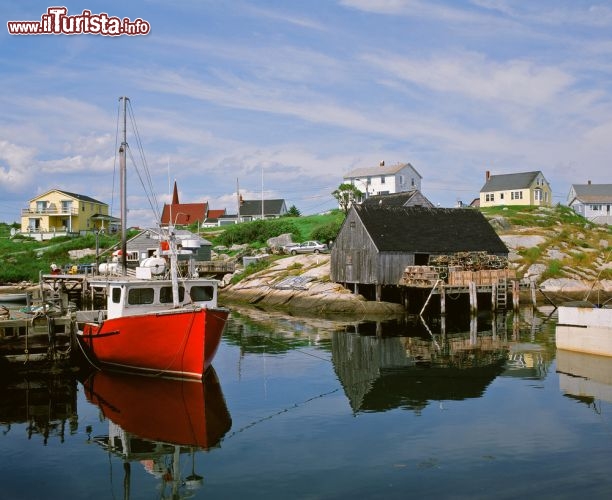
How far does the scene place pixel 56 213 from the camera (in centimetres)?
9194

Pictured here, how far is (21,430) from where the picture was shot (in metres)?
17.9

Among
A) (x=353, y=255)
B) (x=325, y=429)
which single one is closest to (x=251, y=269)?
(x=353, y=255)

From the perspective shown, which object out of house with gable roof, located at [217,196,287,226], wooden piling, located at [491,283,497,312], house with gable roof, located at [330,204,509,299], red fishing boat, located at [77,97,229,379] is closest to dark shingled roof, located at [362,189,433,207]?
house with gable roof, located at [330,204,509,299]

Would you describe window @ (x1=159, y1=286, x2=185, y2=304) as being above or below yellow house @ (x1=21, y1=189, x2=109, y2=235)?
below

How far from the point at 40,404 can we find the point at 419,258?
109ft

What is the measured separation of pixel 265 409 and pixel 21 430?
275 inches

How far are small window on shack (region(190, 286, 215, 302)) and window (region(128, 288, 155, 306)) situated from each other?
1562 millimetres

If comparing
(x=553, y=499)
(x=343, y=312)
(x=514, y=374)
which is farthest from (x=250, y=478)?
(x=343, y=312)

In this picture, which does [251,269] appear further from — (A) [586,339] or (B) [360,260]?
(A) [586,339]

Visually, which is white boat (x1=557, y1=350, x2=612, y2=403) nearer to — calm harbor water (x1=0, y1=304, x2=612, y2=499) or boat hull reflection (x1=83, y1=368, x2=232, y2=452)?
calm harbor water (x1=0, y1=304, x2=612, y2=499)

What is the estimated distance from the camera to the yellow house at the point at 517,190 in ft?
301

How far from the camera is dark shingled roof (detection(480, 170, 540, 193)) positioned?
92125mm

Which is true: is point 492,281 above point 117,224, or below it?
below

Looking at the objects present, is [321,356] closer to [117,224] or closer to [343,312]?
[343,312]
